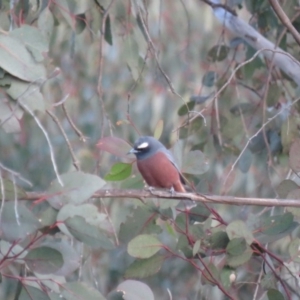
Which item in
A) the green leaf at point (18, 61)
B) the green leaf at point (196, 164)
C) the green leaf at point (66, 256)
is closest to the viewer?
the green leaf at point (18, 61)

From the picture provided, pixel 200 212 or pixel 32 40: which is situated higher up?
pixel 32 40

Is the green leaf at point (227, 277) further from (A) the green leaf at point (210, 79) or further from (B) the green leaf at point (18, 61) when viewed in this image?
(A) the green leaf at point (210, 79)

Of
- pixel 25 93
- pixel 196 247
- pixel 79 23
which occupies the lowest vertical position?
pixel 196 247

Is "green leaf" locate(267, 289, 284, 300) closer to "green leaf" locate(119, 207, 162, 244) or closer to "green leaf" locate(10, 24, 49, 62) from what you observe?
"green leaf" locate(119, 207, 162, 244)

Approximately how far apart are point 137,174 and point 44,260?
1.44 m

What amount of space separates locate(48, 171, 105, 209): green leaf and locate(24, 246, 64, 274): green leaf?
0.14 m

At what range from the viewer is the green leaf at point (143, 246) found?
2.37m

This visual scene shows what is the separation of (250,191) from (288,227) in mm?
3394

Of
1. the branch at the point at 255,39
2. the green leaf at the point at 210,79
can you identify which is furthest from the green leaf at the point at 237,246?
the green leaf at the point at 210,79

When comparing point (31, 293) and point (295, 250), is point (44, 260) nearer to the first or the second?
point (31, 293)

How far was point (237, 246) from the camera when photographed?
2.36 meters

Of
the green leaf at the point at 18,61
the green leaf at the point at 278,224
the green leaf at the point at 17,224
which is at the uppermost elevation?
the green leaf at the point at 18,61

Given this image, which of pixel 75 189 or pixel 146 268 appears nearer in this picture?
pixel 75 189

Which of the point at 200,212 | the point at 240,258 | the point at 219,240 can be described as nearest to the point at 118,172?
the point at 200,212
